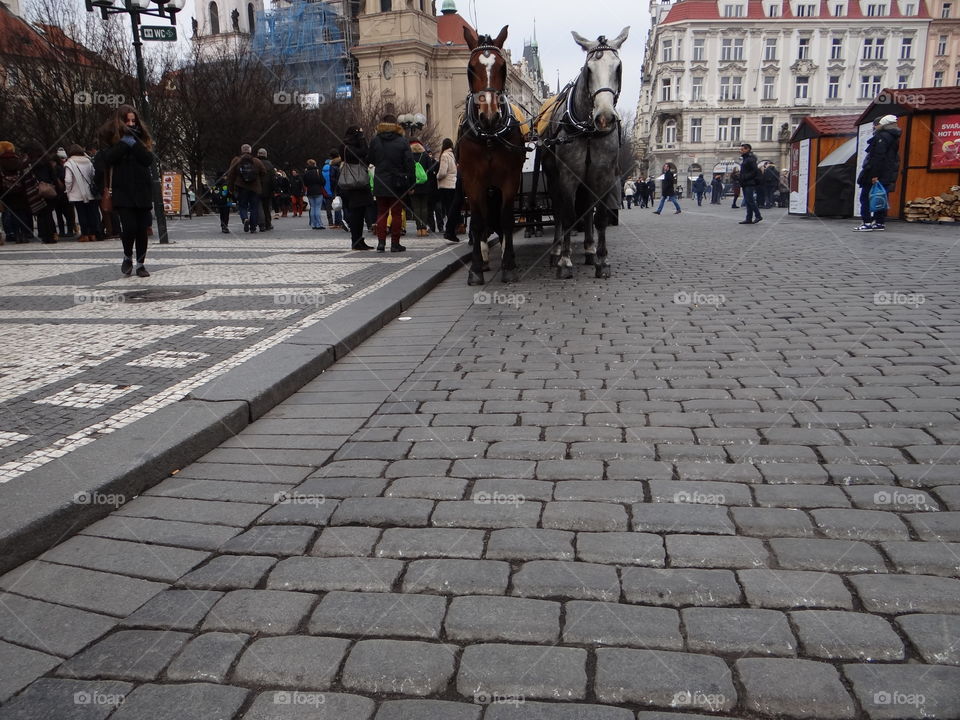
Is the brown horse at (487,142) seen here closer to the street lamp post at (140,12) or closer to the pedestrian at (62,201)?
the street lamp post at (140,12)

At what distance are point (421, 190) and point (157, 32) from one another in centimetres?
556

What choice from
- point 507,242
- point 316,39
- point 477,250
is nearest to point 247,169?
point 507,242

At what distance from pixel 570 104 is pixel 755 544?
23.9 ft

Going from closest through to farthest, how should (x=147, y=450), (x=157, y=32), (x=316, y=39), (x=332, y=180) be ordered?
1. (x=147, y=450)
2. (x=157, y=32)
3. (x=332, y=180)
4. (x=316, y=39)

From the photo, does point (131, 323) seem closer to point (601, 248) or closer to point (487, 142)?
point (487, 142)

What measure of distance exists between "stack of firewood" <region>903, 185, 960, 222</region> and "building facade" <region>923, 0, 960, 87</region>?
7565 centimetres

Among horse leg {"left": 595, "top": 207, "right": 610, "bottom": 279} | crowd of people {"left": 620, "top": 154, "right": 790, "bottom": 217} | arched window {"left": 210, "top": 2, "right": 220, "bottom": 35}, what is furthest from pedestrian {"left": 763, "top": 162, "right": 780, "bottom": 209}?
arched window {"left": 210, "top": 2, "right": 220, "bottom": 35}

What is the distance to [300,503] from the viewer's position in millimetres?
3389

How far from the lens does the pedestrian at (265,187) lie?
715 inches

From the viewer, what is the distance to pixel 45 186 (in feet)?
52.7

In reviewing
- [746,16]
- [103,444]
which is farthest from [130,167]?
[746,16]

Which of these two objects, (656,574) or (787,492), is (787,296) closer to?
(787,492)

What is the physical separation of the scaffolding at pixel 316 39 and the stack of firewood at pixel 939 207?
35751mm

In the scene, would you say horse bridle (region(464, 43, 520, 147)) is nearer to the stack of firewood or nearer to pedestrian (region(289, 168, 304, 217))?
the stack of firewood
